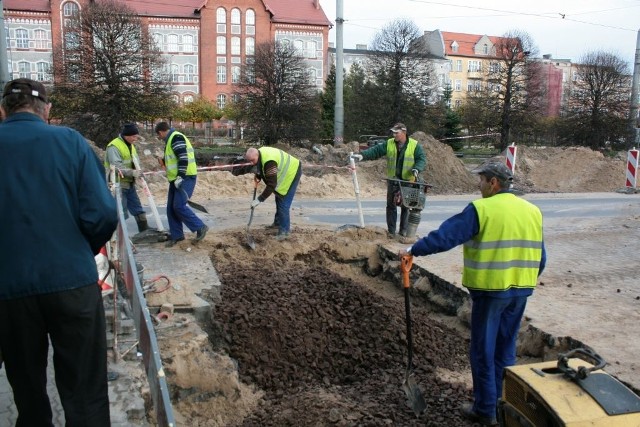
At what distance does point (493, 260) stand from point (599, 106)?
3588 cm

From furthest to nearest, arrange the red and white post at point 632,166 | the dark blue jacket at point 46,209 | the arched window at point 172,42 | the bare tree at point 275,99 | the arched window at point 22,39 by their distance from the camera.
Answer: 1. the arched window at point 172,42
2. the arched window at point 22,39
3. the bare tree at point 275,99
4. the red and white post at point 632,166
5. the dark blue jacket at point 46,209

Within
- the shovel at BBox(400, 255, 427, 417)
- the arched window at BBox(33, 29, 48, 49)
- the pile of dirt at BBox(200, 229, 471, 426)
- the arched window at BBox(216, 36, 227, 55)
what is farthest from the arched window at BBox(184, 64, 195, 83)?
the shovel at BBox(400, 255, 427, 417)

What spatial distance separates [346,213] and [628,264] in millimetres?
6257

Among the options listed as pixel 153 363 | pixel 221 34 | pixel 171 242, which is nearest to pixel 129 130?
pixel 171 242

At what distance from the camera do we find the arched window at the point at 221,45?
201 ft

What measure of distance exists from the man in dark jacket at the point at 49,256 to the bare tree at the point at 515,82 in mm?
35690

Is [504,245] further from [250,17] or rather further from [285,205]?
[250,17]

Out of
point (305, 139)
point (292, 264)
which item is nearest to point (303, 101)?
point (305, 139)

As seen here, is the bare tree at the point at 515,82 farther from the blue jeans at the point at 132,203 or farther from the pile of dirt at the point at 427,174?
the blue jeans at the point at 132,203

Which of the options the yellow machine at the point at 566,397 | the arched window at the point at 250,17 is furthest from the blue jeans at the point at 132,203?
the arched window at the point at 250,17

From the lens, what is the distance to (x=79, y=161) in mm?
2836

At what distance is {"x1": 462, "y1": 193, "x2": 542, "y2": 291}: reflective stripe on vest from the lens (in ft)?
13.6

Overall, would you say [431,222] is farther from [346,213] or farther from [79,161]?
[79,161]

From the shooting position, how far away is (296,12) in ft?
204
